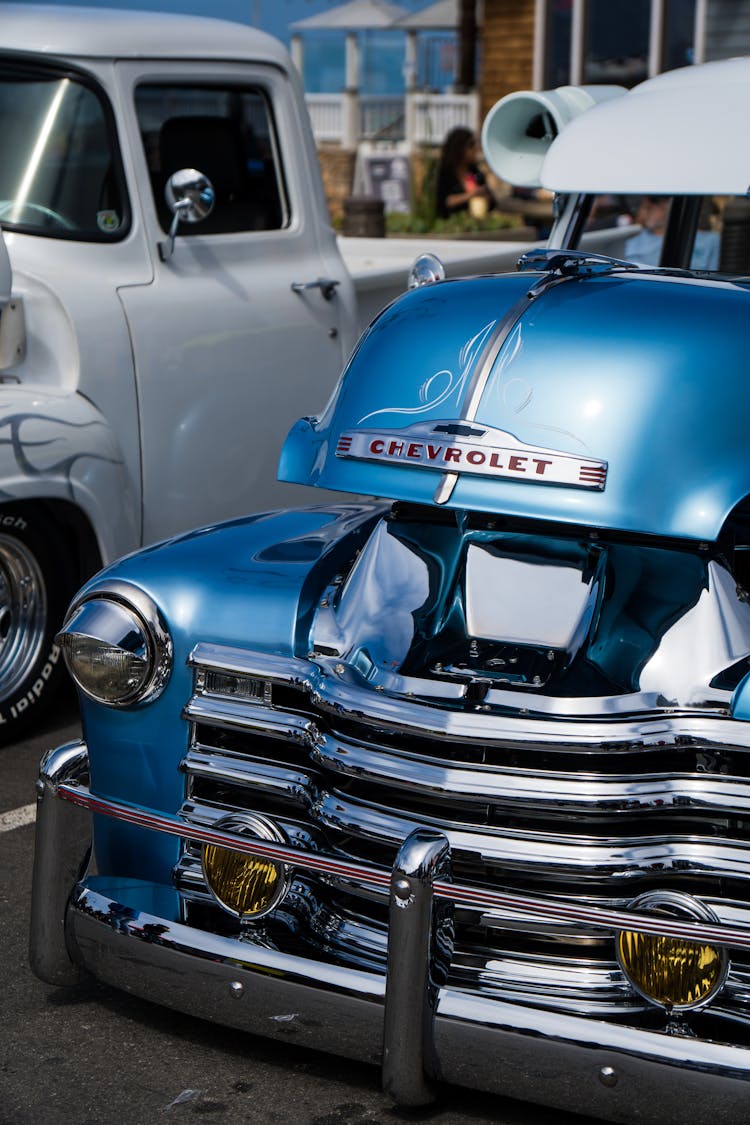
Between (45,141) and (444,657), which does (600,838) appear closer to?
(444,657)

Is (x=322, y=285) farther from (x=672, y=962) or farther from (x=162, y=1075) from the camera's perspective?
(x=672, y=962)

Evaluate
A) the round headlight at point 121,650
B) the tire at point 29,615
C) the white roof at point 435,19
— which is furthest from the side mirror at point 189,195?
the white roof at point 435,19

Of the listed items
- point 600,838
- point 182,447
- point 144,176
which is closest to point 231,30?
point 144,176

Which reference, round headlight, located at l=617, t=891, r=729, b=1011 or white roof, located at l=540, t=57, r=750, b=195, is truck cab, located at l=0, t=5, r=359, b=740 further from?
round headlight, located at l=617, t=891, r=729, b=1011

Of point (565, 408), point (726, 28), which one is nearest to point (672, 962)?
point (565, 408)

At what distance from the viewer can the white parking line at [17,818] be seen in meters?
4.20

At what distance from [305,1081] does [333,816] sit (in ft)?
1.64

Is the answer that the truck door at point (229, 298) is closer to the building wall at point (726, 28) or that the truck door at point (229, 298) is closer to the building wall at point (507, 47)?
the building wall at point (726, 28)

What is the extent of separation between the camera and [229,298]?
17.8 ft

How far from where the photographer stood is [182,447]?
17.3 feet

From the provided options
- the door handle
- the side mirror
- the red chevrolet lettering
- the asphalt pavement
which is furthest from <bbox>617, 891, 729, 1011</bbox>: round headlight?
the door handle

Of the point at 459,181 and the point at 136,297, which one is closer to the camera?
the point at 136,297

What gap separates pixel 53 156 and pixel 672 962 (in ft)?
11.3

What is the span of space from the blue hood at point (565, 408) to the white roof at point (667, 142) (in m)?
0.76
